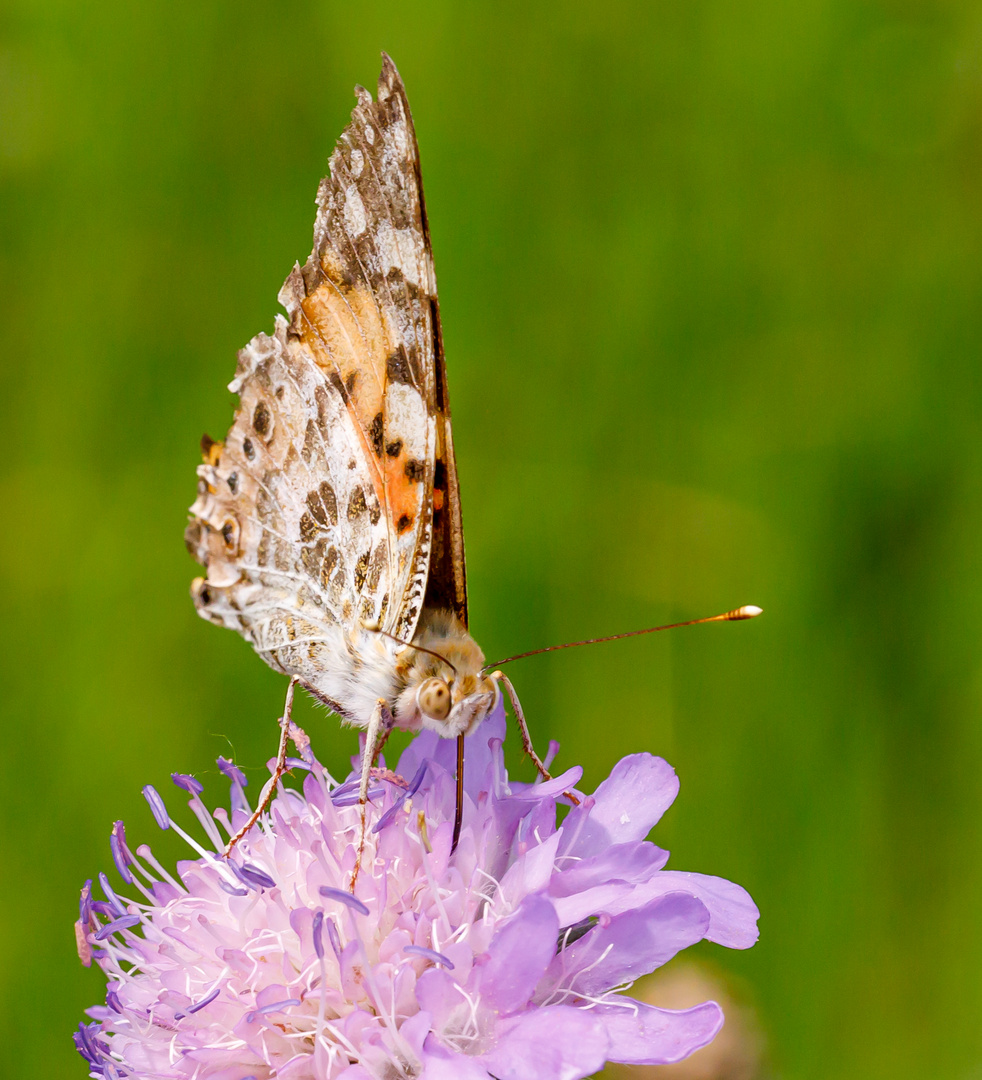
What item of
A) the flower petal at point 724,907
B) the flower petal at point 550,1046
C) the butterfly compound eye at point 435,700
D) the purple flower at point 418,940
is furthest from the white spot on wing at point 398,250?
the flower petal at point 550,1046

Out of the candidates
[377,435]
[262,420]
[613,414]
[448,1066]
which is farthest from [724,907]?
[613,414]

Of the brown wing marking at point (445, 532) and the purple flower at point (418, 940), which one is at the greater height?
the brown wing marking at point (445, 532)

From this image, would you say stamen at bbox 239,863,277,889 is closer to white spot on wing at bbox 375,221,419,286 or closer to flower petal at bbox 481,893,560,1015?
flower petal at bbox 481,893,560,1015

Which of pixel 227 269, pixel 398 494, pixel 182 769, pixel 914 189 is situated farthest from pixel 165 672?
pixel 914 189

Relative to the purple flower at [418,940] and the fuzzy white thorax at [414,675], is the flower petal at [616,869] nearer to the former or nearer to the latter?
the purple flower at [418,940]

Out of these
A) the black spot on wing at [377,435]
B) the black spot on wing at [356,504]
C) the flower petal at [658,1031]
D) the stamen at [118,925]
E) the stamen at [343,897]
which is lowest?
the flower petal at [658,1031]

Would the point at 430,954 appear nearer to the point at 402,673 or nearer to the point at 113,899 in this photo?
the point at 402,673

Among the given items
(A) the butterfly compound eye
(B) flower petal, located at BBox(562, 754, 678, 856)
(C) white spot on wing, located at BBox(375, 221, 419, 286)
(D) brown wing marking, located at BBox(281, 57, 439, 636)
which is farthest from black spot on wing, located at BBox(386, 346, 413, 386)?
(B) flower petal, located at BBox(562, 754, 678, 856)

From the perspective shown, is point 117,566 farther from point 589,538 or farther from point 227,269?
point 589,538
